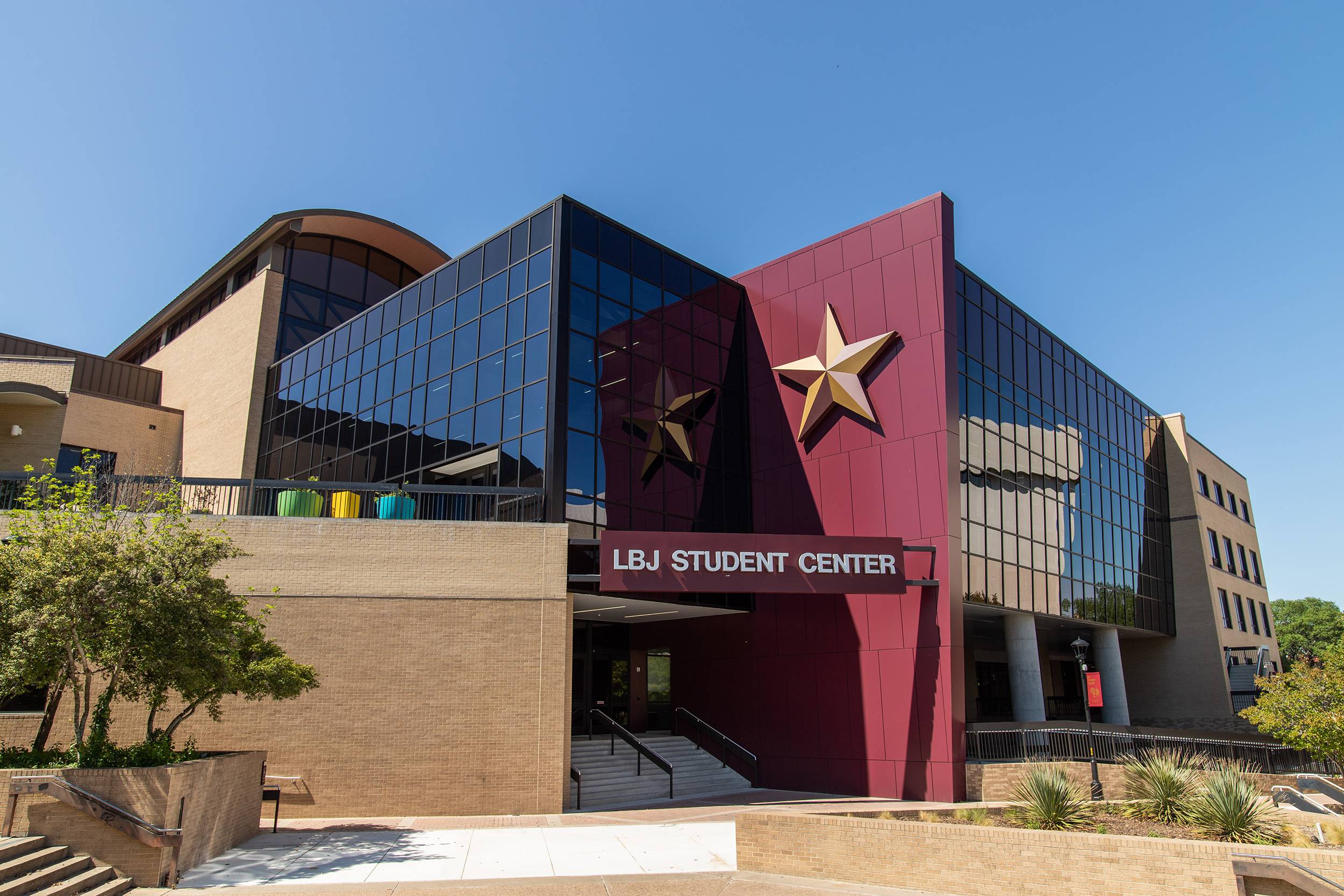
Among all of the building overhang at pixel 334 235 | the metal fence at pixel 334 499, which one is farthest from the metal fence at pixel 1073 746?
the building overhang at pixel 334 235

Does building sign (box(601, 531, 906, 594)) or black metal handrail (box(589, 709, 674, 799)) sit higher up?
building sign (box(601, 531, 906, 594))

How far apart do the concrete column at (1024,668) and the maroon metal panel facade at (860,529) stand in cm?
665

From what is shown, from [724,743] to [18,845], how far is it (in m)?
18.2

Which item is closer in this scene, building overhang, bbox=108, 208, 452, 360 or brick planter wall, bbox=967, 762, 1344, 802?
brick planter wall, bbox=967, 762, 1344, 802

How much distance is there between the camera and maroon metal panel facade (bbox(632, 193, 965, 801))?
2209 cm

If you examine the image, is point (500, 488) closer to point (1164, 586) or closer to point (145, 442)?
point (145, 442)

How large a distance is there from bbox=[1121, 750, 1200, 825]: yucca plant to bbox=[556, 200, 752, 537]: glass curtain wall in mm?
12657

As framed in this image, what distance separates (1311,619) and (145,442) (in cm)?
11181

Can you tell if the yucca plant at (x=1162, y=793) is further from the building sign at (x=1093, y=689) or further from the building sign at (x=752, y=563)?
the building sign at (x=1093, y=689)

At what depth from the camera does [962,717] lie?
70.5 ft

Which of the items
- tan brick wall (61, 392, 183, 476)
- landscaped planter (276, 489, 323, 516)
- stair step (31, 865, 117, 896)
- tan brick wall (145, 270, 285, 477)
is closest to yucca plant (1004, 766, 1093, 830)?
stair step (31, 865, 117, 896)

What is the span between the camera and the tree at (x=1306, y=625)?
90.7 m

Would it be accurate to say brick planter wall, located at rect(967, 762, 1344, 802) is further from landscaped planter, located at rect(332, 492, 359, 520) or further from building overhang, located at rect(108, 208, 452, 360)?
building overhang, located at rect(108, 208, 452, 360)

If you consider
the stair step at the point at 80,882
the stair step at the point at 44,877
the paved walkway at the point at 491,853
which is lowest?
the paved walkway at the point at 491,853
